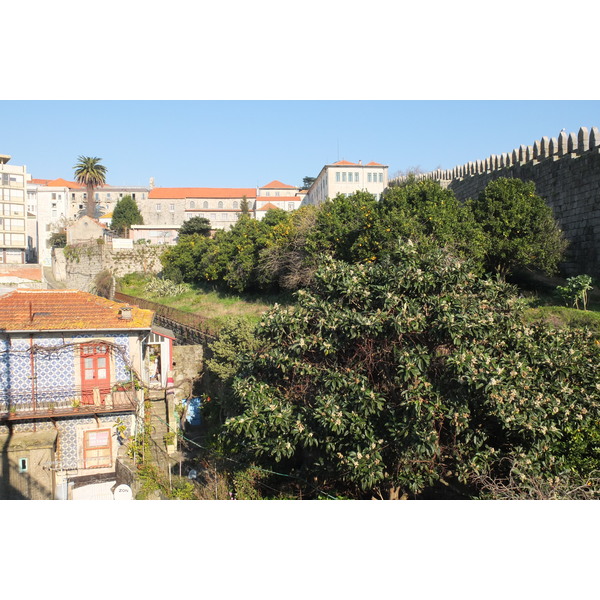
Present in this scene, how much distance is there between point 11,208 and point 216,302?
106 feet

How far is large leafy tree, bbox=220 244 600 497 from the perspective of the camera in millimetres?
6473

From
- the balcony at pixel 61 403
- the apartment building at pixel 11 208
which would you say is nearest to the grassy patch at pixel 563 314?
the balcony at pixel 61 403

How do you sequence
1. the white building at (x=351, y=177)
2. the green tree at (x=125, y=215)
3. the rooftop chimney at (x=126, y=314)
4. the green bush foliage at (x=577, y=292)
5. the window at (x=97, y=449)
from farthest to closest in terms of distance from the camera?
the green tree at (x=125, y=215) → the white building at (x=351, y=177) → the rooftop chimney at (x=126, y=314) → the green bush foliage at (x=577, y=292) → the window at (x=97, y=449)

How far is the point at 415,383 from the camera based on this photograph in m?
6.68

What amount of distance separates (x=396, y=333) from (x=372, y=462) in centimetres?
174

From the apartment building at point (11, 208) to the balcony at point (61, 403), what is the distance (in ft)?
135

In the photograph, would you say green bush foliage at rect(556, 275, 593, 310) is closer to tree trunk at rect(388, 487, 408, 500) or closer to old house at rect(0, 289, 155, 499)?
tree trunk at rect(388, 487, 408, 500)

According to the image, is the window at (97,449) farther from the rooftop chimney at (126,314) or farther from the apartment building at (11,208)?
the apartment building at (11,208)

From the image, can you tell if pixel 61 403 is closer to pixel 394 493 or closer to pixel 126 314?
pixel 126 314

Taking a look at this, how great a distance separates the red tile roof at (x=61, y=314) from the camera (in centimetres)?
1295

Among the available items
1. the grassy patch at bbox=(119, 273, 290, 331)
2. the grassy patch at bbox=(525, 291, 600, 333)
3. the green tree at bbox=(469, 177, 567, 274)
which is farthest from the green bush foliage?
the grassy patch at bbox=(119, 273, 290, 331)

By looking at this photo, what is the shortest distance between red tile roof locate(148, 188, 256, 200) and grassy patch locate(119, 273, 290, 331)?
32.9 meters

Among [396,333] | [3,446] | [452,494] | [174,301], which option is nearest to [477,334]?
[396,333]

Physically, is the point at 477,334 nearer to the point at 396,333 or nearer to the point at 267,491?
the point at 396,333
